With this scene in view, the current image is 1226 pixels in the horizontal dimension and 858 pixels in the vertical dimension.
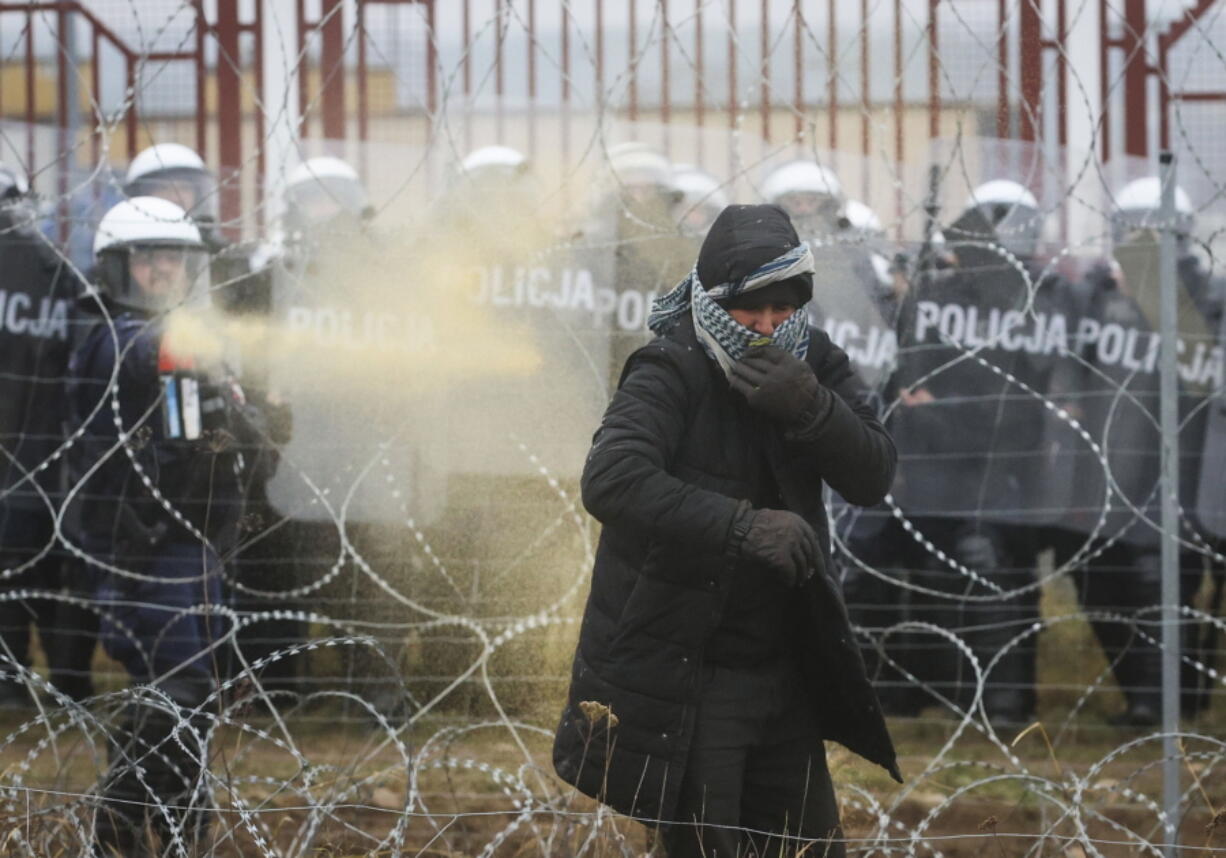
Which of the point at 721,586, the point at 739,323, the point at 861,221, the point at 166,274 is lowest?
the point at 721,586

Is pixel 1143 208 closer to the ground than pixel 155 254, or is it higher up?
higher up

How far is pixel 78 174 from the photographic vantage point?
496 centimetres

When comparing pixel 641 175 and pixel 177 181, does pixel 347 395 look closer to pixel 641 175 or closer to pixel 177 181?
pixel 177 181

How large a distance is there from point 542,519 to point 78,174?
1.96 metres

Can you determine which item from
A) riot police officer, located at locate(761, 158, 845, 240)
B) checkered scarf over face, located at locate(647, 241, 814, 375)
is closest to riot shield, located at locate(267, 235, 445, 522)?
riot police officer, located at locate(761, 158, 845, 240)

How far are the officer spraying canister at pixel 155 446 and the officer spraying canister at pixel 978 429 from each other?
6.60 feet

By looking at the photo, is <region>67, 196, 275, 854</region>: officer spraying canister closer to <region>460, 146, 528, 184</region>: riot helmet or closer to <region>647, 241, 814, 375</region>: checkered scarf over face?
<region>460, 146, 528, 184</region>: riot helmet

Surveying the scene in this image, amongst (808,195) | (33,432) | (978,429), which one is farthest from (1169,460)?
(33,432)

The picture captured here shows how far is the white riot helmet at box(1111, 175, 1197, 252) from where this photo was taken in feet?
15.3

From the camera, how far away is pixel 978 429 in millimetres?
4828

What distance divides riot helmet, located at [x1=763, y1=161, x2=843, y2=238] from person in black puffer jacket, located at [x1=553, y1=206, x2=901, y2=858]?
192cm

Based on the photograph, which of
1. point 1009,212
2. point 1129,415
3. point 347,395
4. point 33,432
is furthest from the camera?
point 1129,415

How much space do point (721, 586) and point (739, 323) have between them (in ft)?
1.46

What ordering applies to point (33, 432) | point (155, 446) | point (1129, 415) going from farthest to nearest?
point (1129, 415) < point (33, 432) < point (155, 446)
